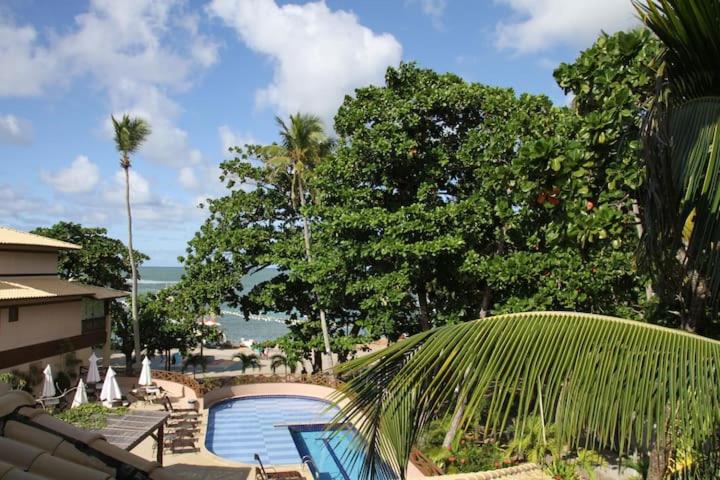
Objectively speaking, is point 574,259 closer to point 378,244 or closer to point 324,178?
point 378,244

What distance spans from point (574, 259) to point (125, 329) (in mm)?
29953

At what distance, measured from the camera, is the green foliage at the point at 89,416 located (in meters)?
13.3

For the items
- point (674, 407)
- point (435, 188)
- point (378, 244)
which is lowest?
point (674, 407)

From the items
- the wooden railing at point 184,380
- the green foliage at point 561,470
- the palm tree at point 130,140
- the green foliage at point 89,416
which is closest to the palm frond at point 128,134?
the palm tree at point 130,140

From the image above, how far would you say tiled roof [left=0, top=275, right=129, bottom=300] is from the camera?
21.3m

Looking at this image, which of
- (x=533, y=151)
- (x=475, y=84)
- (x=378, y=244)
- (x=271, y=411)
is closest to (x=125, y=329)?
(x=271, y=411)

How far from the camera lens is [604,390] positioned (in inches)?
132

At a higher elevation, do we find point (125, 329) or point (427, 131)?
point (427, 131)

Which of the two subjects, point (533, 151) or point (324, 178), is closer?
point (533, 151)

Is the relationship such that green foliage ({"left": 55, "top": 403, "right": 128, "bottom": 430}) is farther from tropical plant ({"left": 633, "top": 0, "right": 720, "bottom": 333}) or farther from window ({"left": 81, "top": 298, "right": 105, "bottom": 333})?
tropical plant ({"left": 633, "top": 0, "right": 720, "bottom": 333})

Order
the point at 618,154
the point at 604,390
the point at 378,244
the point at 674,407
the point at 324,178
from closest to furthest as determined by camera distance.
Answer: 1. the point at 674,407
2. the point at 604,390
3. the point at 618,154
4. the point at 378,244
5. the point at 324,178

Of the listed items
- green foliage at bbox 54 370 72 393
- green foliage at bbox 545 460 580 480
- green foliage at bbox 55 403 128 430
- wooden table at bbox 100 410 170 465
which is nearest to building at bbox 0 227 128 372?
green foliage at bbox 54 370 72 393

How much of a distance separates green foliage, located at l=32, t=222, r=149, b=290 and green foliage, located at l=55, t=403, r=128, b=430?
65.4 feet

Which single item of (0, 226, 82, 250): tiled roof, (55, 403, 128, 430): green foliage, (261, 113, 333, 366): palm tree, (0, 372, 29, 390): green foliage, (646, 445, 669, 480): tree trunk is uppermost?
(261, 113, 333, 366): palm tree
